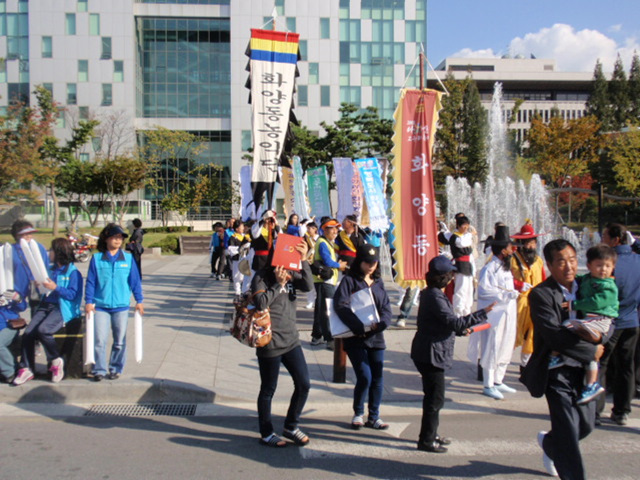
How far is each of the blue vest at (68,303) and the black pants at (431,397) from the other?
4.33 metres

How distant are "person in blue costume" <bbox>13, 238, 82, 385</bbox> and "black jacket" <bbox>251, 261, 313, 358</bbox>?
9.79 ft

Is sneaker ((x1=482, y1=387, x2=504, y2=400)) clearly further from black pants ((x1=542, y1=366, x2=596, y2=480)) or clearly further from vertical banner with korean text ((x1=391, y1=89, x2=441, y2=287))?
black pants ((x1=542, y1=366, x2=596, y2=480))

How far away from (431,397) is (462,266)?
3409mm

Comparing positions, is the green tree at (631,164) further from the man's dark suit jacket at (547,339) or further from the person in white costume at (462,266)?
the man's dark suit jacket at (547,339)

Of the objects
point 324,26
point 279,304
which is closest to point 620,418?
point 279,304

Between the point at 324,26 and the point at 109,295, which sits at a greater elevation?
the point at 324,26

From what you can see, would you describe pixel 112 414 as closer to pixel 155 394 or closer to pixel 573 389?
pixel 155 394

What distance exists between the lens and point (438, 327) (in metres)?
4.65

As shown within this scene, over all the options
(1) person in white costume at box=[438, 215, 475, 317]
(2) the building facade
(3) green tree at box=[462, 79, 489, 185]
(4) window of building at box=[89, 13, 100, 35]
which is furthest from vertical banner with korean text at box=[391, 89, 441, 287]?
(4) window of building at box=[89, 13, 100, 35]

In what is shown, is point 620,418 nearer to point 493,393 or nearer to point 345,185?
point 493,393

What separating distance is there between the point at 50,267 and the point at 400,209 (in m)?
4.89

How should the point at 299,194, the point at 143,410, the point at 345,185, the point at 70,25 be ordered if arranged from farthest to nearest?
1. the point at 70,25
2. the point at 299,194
3. the point at 345,185
4. the point at 143,410

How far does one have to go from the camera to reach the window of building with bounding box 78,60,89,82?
156ft

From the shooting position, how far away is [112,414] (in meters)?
5.84
